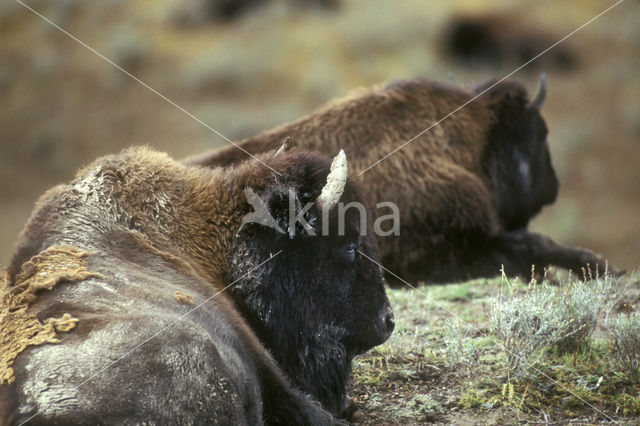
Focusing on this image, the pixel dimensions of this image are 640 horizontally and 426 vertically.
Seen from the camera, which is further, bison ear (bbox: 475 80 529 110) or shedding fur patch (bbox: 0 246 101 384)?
bison ear (bbox: 475 80 529 110)

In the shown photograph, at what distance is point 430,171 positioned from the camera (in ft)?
23.4

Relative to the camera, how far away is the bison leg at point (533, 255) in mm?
6949

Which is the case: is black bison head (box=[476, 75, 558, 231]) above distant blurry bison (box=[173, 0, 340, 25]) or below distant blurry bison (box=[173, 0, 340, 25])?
below

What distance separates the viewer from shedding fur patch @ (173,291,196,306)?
12.0 ft

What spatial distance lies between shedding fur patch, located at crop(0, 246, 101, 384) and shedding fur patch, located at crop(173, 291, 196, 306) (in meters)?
0.40

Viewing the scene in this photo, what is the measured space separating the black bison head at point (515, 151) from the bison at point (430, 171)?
0.14ft

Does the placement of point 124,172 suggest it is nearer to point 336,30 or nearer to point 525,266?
point 525,266

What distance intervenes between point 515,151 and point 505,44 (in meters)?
15.7

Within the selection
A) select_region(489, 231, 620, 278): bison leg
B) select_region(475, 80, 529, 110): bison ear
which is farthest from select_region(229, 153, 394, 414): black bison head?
select_region(475, 80, 529, 110): bison ear

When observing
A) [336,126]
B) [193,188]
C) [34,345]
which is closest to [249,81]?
[336,126]

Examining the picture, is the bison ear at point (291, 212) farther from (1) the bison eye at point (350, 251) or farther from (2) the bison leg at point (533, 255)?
(2) the bison leg at point (533, 255)

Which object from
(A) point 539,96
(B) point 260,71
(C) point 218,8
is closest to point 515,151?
(A) point 539,96

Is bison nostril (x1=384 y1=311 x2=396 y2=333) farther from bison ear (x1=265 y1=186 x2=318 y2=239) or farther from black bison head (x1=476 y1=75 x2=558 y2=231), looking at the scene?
black bison head (x1=476 y1=75 x2=558 y2=231)

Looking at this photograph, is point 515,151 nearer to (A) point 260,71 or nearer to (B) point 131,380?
(B) point 131,380
